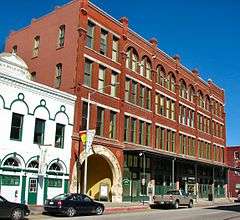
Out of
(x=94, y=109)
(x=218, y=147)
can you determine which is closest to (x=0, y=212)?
(x=94, y=109)

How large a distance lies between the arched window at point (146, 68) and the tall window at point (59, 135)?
1588cm

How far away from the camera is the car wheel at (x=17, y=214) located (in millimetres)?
21078

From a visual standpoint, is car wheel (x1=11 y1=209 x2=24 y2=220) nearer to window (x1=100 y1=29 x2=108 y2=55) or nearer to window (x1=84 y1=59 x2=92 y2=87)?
window (x1=84 y1=59 x2=92 y2=87)

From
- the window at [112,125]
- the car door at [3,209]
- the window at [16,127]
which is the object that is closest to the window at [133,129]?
the window at [112,125]

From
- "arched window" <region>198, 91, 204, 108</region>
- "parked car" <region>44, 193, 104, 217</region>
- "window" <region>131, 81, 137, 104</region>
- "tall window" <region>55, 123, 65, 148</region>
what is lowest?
"parked car" <region>44, 193, 104, 217</region>

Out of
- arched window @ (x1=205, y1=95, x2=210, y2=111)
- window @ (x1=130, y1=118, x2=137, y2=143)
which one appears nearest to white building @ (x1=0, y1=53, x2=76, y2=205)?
window @ (x1=130, y1=118, x2=137, y2=143)

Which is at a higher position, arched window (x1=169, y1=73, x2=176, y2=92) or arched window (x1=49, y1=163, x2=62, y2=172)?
arched window (x1=169, y1=73, x2=176, y2=92)

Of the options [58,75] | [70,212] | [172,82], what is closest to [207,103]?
[172,82]

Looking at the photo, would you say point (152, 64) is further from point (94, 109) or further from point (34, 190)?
point (34, 190)

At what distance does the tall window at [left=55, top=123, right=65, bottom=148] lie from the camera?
112 feet

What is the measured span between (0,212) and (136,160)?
25400 millimetres

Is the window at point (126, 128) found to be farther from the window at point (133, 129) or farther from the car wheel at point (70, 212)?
the car wheel at point (70, 212)

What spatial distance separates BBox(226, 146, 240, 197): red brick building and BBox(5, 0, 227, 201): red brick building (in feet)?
96.0

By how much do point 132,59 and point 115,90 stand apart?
529cm
